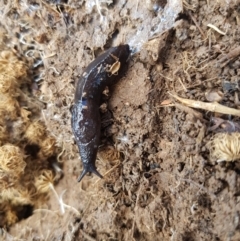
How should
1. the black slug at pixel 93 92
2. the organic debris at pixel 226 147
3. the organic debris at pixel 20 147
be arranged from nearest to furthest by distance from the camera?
the organic debris at pixel 226 147
the black slug at pixel 93 92
the organic debris at pixel 20 147

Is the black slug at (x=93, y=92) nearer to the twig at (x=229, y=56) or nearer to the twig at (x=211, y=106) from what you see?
the twig at (x=211, y=106)

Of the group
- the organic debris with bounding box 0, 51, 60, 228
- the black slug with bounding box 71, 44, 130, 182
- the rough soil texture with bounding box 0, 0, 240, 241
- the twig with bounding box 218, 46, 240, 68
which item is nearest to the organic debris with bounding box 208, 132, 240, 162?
the rough soil texture with bounding box 0, 0, 240, 241

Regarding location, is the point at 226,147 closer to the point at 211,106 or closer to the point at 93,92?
the point at 211,106

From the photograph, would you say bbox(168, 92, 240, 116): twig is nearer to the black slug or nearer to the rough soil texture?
the rough soil texture

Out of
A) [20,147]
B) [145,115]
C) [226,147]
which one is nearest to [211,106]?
[226,147]

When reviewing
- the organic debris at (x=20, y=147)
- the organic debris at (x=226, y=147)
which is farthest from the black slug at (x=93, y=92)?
the organic debris at (x=226, y=147)

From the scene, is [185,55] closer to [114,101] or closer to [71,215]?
[114,101]
